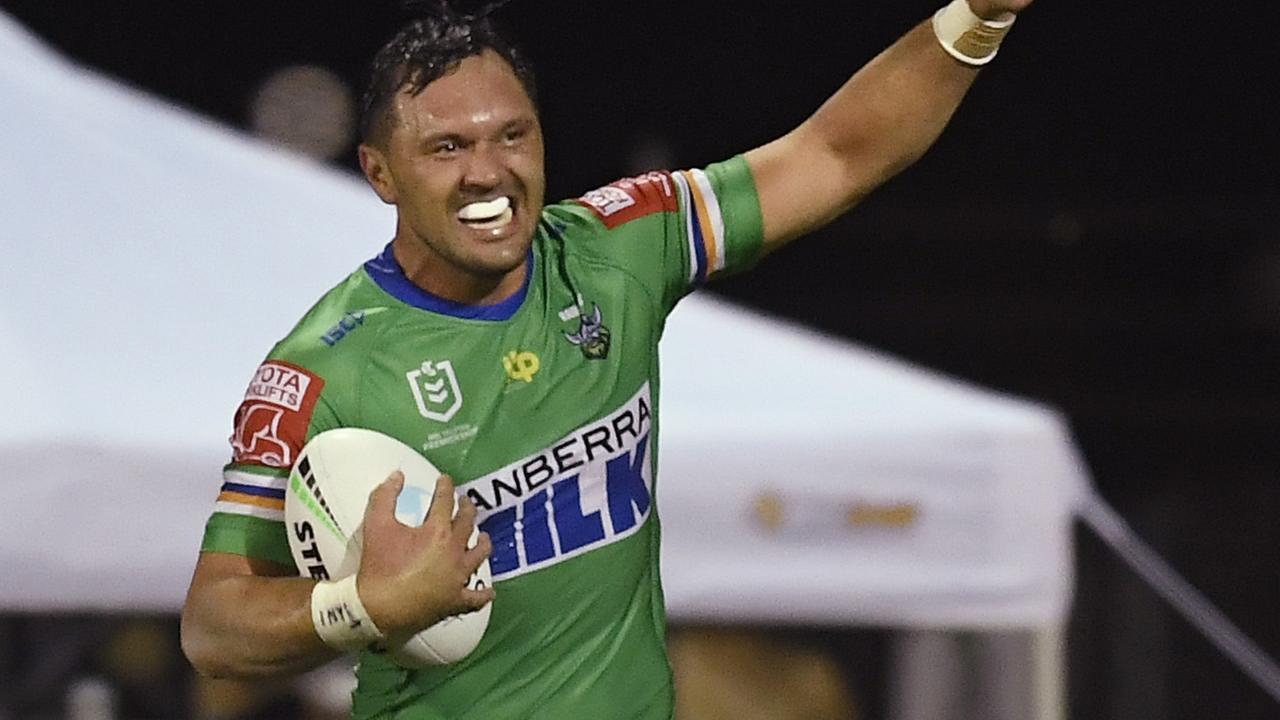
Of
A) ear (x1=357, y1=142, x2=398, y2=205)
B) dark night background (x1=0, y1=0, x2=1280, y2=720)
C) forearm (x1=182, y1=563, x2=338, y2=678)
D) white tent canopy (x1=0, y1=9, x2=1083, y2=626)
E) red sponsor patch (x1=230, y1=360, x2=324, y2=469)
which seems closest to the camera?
forearm (x1=182, y1=563, x2=338, y2=678)

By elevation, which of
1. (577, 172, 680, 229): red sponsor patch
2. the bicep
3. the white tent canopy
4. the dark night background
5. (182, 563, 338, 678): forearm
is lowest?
the dark night background

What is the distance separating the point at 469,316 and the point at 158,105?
98.4 inches

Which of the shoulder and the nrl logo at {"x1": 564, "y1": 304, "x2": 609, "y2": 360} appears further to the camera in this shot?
the shoulder

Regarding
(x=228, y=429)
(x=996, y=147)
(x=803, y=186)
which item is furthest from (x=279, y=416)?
(x=996, y=147)

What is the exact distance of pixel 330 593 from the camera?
2920 mm

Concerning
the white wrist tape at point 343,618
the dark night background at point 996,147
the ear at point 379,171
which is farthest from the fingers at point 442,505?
the dark night background at point 996,147

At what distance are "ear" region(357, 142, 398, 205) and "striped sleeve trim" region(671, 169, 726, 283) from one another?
0.45 m

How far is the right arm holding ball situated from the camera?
2.85 meters

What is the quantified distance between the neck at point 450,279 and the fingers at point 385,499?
0.38 m

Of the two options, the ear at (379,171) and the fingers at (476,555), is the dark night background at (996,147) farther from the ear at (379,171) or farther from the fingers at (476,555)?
the fingers at (476,555)

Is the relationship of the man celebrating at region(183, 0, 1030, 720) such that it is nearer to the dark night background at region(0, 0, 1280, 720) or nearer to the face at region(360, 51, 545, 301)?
the face at region(360, 51, 545, 301)

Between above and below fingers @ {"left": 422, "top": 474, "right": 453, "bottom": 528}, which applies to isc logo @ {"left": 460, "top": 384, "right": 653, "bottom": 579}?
below

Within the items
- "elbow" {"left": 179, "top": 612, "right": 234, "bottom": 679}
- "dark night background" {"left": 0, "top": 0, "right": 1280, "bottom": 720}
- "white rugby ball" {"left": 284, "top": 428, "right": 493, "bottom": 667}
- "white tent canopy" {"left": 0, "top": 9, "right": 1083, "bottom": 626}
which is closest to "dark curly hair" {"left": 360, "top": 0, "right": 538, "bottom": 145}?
"white rugby ball" {"left": 284, "top": 428, "right": 493, "bottom": 667}

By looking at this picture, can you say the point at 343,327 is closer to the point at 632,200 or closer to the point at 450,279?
the point at 450,279
